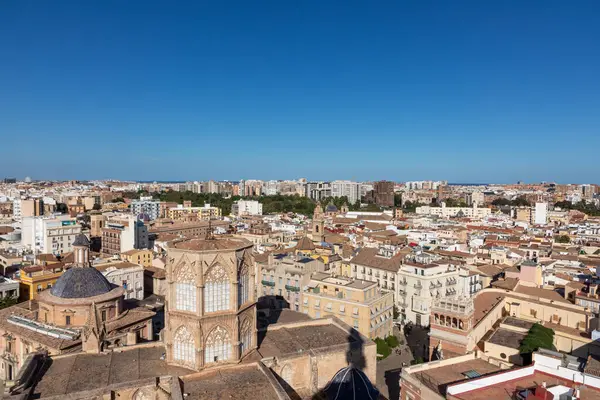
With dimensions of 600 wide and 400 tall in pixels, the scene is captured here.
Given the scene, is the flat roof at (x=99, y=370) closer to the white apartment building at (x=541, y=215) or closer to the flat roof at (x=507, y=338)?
the flat roof at (x=507, y=338)

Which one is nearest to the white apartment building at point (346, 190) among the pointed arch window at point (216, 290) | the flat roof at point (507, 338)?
the flat roof at point (507, 338)

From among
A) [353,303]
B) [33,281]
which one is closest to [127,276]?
[33,281]

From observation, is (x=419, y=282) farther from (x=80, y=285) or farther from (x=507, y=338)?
(x=80, y=285)

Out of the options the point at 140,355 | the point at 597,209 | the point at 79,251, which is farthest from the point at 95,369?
the point at 597,209

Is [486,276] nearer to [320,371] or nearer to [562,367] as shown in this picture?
[562,367]

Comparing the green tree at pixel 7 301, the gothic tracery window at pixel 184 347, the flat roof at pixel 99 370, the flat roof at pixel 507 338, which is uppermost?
the gothic tracery window at pixel 184 347

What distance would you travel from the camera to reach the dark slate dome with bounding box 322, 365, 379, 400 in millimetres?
14188

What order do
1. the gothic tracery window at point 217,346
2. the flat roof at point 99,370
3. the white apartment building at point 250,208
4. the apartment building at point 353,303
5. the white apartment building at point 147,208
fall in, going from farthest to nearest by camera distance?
the white apartment building at point 250,208 → the white apartment building at point 147,208 → the apartment building at point 353,303 → the gothic tracery window at point 217,346 → the flat roof at point 99,370

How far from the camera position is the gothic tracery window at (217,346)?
14117 mm

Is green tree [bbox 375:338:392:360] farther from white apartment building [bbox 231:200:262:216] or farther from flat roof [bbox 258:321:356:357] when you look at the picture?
white apartment building [bbox 231:200:262:216]

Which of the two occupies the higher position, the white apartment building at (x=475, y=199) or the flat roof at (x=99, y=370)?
the white apartment building at (x=475, y=199)

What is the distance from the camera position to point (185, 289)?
14141 millimetres

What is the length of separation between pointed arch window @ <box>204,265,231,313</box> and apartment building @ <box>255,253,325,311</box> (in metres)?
18.2

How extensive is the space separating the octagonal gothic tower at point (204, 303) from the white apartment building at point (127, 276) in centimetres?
2103
